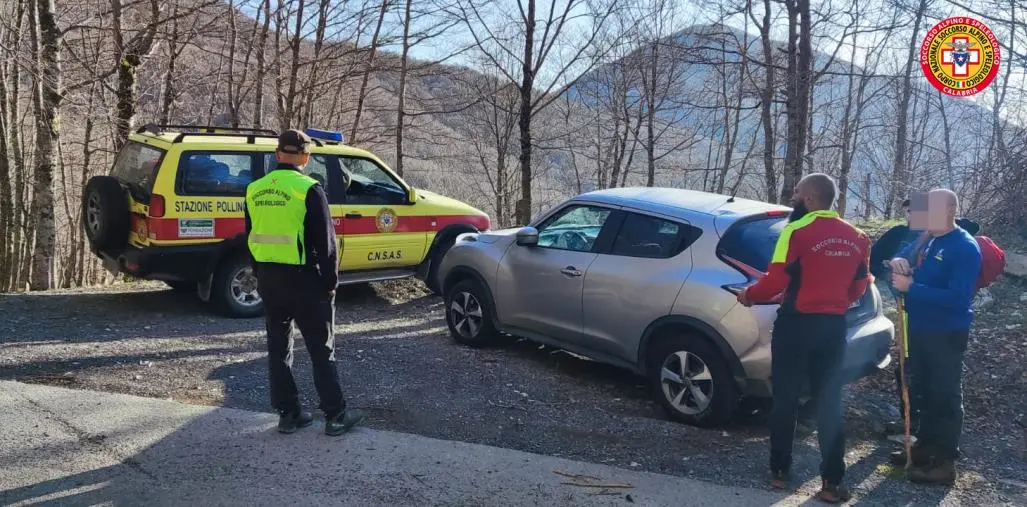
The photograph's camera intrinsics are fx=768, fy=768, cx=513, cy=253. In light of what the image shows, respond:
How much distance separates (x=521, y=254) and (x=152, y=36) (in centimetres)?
809

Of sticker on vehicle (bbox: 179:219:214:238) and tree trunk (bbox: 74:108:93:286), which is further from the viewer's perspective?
tree trunk (bbox: 74:108:93:286)

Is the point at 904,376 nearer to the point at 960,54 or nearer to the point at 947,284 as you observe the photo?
the point at 947,284

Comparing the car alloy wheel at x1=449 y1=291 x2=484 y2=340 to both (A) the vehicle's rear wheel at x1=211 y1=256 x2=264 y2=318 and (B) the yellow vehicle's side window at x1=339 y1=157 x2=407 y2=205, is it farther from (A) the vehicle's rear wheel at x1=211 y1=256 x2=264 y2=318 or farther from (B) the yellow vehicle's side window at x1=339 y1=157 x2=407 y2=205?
(B) the yellow vehicle's side window at x1=339 y1=157 x2=407 y2=205

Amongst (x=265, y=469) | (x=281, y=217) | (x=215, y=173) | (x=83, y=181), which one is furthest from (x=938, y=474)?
(x=83, y=181)

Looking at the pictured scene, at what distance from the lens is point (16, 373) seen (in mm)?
5781

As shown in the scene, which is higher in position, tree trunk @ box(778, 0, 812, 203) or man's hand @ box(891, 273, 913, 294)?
tree trunk @ box(778, 0, 812, 203)

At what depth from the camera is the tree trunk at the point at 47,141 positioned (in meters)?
10.1

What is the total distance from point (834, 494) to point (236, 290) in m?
6.28

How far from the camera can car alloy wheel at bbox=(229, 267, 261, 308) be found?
816cm

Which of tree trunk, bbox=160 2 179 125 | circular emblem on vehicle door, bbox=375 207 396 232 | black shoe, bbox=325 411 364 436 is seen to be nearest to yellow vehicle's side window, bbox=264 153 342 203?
circular emblem on vehicle door, bbox=375 207 396 232

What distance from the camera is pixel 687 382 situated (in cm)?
535

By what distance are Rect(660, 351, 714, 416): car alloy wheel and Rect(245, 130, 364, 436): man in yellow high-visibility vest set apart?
2.25 metres

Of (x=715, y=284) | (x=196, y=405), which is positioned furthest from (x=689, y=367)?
(x=196, y=405)

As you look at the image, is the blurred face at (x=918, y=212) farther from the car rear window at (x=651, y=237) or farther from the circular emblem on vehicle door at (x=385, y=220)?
the circular emblem on vehicle door at (x=385, y=220)
